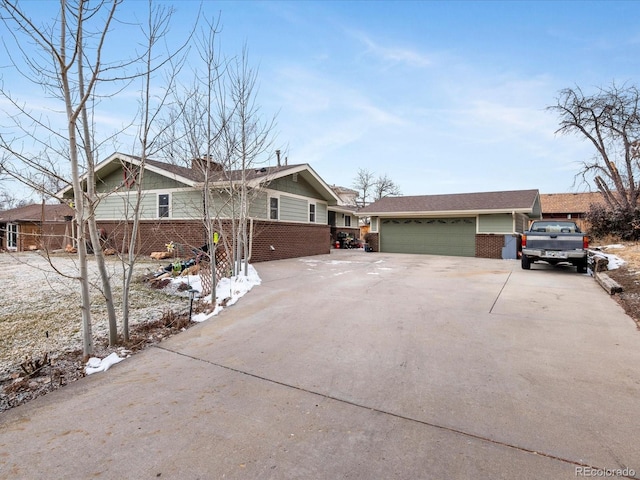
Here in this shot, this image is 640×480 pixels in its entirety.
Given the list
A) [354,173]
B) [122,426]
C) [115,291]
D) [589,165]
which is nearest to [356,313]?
[122,426]

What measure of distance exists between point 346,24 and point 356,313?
9.63 m

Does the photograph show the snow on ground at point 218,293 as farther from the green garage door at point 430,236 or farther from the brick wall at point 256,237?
the green garage door at point 430,236

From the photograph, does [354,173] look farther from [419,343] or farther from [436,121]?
[419,343]

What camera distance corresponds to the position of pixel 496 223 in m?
16.9

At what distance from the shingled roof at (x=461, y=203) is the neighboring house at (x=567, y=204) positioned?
16.6m

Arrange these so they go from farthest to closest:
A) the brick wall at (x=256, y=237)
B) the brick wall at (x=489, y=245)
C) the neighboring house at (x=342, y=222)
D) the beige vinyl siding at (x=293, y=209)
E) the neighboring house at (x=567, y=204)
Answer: the neighboring house at (x=567, y=204), the neighboring house at (x=342, y=222), the brick wall at (x=489, y=245), the beige vinyl siding at (x=293, y=209), the brick wall at (x=256, y=237)

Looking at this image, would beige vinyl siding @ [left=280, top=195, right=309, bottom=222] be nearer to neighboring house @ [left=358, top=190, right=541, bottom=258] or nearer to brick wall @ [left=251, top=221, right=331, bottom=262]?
brick wall @ [left=251, top=221, right=331, bottom=262]

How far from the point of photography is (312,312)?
217 inches

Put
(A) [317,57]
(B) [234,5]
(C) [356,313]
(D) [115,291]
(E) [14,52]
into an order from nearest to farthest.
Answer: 1. (E) [14,52]
2. (C) [356,313]
3. (B) [234,5]
4. (D) [115,291]
5. (A) [317,57]

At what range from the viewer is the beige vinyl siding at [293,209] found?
1422 cm

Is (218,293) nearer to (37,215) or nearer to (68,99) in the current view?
(68,99)

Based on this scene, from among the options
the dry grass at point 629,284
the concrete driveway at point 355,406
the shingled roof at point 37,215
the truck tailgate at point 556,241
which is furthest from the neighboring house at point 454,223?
the shingled roof at point 37,215

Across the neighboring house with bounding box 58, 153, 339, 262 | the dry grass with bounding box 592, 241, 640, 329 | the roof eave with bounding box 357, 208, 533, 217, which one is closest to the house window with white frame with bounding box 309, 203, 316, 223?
the neighboring house with bounding box 58, 153, 339, 262

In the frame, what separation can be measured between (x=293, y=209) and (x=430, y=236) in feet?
28.6
